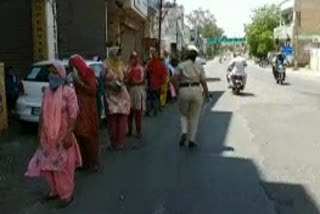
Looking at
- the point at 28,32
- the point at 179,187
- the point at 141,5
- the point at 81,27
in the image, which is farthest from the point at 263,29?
the point at 179,187

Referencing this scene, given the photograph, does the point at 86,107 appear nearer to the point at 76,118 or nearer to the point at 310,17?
the point at 76,118

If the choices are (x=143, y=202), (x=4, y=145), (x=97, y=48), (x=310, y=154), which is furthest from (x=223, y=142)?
(x=97, y=48)

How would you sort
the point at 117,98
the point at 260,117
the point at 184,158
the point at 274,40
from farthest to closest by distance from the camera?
the point at 274,40
the point at 260,117
the point at 117,98
the point at 184,158

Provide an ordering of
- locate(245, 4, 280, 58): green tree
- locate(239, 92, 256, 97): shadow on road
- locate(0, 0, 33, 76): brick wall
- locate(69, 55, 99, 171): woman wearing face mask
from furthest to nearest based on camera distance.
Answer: locate(245, 4, 280, 58): green tree → locate(239, 92, 256, 97): shadow on road → locate(0, 0, 33, 76): brick wall → locate(69, 55, 99, 171): woman wearing face mask

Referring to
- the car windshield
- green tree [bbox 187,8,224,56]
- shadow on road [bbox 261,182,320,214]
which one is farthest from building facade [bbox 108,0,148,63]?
green tree [bbox 187,8,224,56]

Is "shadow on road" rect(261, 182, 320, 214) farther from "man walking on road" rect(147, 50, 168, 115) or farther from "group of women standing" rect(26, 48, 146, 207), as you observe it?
"man walking on road" rect(147, 50, 168, 115)

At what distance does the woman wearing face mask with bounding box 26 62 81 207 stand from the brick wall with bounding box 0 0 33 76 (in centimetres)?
1326

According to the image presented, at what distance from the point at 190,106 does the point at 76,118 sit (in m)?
3.99

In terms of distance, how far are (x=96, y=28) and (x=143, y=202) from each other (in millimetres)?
22093

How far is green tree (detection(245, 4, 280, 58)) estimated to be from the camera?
10481cm

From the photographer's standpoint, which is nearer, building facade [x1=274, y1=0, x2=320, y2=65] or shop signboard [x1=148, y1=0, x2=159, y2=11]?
shop signboard [x1=148, y1=0, x2=159, y2=11]

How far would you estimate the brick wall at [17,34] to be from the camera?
68.8 feet

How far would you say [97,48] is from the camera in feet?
96.9

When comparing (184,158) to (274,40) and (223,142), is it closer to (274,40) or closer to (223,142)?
(223,142)
